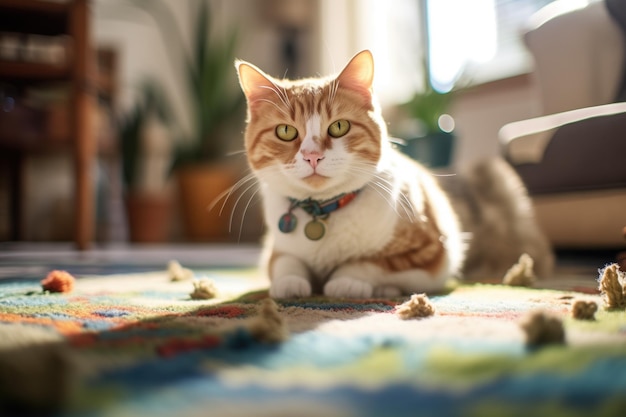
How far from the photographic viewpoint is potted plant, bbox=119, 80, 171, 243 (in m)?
3.89

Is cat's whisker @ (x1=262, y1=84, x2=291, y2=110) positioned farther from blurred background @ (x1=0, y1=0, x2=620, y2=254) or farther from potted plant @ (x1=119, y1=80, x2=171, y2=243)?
potted plant @ (x1=119, y1=80, x2=171, y2=243)

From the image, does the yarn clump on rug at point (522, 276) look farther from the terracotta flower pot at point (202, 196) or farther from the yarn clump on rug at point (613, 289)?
the terracotta flower pot at point (202, 196)

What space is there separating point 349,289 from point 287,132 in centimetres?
35

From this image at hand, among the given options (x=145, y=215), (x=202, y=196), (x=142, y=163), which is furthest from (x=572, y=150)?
(x=142, y=163)

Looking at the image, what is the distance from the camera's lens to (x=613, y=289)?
84 cm

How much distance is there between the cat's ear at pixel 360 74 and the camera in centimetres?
106

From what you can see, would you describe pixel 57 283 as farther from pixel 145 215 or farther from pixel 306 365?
pixel 145 215

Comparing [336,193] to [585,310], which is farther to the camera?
[336,193]

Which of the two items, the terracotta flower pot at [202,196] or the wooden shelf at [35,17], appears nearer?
the wooden shelf at [35,17]

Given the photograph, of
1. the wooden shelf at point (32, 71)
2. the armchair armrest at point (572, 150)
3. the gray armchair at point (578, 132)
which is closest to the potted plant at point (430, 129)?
the gray armchair at point (578, 132)

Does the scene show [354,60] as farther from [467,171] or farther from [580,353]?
[467,171]

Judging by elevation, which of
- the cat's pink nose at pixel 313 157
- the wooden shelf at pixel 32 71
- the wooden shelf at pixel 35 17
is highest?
the wooden shelf at pixel 35 17

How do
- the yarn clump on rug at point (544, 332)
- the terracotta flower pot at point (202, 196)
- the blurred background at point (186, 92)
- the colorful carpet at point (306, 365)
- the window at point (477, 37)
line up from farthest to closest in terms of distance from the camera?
the terracotta flower pot at point (202, 196) → the window at point (477, 37) → the blurred background at point (186, 92) → the yarn clump on rug at point (544, 332) → the colorful carpet at point (306, 365)

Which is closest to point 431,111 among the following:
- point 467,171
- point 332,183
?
point 467,171
